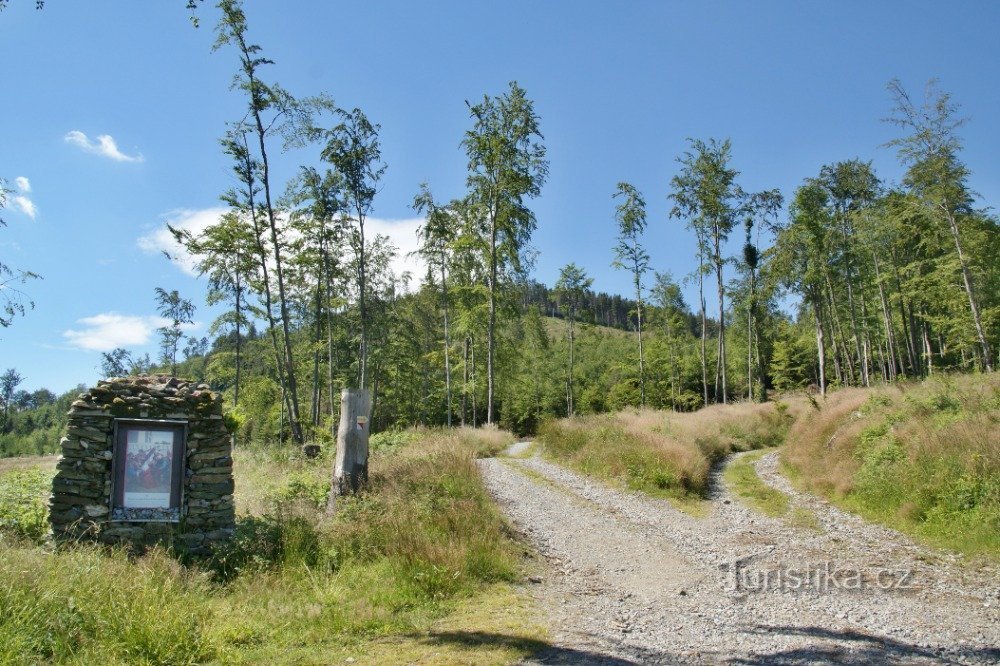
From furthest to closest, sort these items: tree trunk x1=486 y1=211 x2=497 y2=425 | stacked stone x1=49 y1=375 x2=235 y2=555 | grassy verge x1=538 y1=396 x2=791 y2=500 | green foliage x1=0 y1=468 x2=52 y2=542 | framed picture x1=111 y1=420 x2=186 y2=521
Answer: tree trunk x1=486 y1=211 x2=497 y2=425, grassy verge x1=538 y1=396 x2=791 y2=500, framed picture x1=111 y1=420 x2=186 y2=521, green foliage x1=0 y1=468 x2=52 y2=542, stacked stone x1=49 y1=375 x2=235 y2=555

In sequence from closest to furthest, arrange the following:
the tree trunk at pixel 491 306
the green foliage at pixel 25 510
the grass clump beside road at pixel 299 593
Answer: the grass clump beside road at pixel 299 593 < the green foliage at pixel 25 510 < the tree trunk at pixel 491 306

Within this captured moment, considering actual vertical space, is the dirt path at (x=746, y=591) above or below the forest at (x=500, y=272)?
below

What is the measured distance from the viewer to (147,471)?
8703mm

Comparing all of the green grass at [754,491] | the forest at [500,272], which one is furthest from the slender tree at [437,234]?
the green grass at [754,491]

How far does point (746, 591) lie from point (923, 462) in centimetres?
537

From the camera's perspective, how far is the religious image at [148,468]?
859 cm

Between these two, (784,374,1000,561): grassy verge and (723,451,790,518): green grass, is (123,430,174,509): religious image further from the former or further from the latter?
(784,374,1000,561): grassy verge

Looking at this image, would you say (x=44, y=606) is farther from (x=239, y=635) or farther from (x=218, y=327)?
(x=218, y=327)

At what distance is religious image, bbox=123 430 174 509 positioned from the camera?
8.59 m

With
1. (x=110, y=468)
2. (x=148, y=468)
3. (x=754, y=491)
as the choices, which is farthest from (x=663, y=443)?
(x=110, y=468)

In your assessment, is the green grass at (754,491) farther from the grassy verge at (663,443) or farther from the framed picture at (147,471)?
the framed picture at (147,471)

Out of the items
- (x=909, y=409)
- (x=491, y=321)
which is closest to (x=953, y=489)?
(x=909, y=409)

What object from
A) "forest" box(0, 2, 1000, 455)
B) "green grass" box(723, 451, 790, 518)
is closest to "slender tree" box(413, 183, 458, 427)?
"forest" box(0, 2, 1000, 455)

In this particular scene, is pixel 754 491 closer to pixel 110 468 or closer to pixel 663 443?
pixel 663 443
